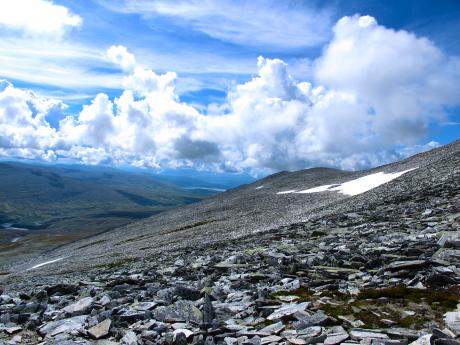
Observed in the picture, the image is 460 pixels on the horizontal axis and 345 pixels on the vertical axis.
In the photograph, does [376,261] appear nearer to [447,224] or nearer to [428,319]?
[428,319]

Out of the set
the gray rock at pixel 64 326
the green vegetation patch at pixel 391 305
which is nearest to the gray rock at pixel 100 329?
the gray rock at pixel 64 326

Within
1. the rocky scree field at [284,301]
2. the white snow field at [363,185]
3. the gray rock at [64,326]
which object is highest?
the white snow field at [363,185]

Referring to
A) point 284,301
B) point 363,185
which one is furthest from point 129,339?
point 363,185

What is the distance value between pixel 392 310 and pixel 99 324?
9.70 metres

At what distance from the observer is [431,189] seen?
44.0 meters

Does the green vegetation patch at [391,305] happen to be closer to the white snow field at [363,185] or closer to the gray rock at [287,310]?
the gray rock at [287,310]

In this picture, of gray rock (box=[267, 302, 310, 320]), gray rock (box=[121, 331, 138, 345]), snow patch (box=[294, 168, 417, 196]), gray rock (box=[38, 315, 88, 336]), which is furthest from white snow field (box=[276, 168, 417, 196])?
gray rock (box=[121, 331, 138, 345])

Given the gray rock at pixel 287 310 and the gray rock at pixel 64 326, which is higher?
the gray rock at pixel 287 310

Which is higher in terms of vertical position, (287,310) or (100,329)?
(287,310)

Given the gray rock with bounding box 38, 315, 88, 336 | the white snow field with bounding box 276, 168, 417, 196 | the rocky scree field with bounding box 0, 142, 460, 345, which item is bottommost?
the gray rock with bounding box 38, 315, 88, 336

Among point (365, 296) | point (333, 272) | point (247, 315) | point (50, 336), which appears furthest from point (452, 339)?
point (50, 336)

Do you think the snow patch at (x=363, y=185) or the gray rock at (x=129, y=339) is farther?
the snow patch at (x=363, y=185)

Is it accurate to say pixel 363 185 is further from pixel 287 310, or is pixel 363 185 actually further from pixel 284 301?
pixel 287 310

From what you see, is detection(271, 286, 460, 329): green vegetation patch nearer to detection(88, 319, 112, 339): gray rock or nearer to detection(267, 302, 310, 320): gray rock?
detection(267, 302, 310, 320): gray rock
